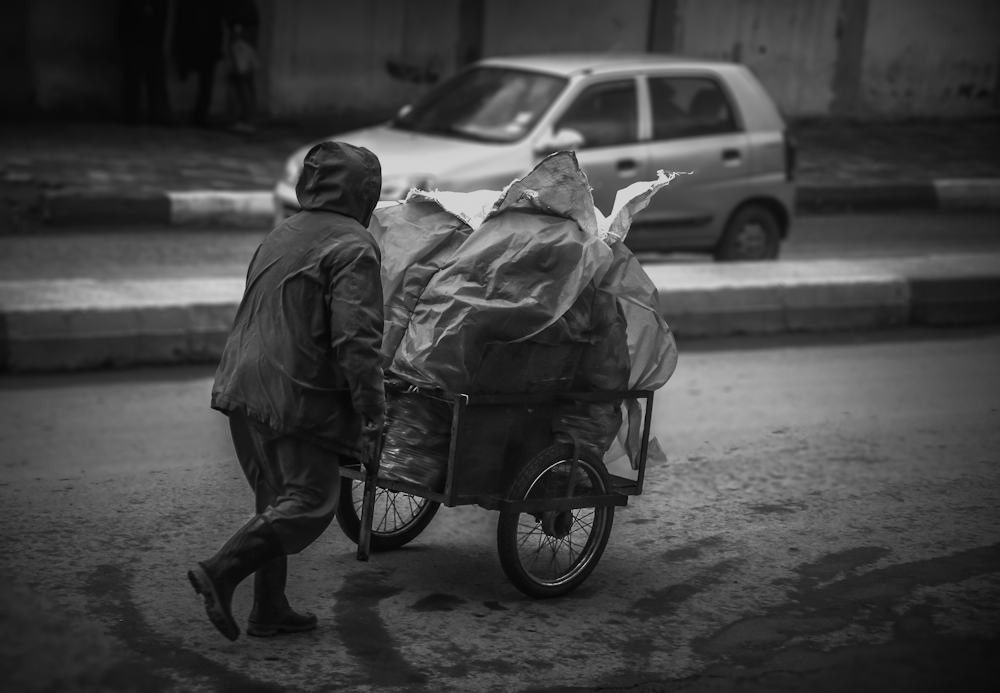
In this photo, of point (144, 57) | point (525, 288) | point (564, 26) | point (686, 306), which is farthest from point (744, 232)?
point (564, 26)

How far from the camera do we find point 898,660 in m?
3.33

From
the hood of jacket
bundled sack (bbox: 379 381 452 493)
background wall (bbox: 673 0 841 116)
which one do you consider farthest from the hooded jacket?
background wall (bbox: 673 0 841 116)

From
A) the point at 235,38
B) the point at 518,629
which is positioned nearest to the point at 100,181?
the point at 235,38

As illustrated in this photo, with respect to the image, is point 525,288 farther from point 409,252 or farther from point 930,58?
point 930,58

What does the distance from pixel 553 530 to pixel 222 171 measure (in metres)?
10.3

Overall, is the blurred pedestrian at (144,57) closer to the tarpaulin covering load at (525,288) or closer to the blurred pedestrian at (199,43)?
the blurred pedestrian at (199,43)

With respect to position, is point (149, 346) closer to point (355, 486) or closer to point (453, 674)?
point (355, 486)

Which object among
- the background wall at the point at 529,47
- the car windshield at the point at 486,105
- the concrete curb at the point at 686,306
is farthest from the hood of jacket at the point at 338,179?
the background wall at the point at 529,47

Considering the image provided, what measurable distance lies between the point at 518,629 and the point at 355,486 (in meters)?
0.97

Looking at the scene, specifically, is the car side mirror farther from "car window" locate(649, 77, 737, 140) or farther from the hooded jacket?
the hooded jacket

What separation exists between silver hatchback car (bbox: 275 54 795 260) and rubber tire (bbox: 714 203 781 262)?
0.03 ft

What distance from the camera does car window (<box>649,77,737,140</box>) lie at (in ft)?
33.8

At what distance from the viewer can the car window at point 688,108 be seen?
10.3 meters

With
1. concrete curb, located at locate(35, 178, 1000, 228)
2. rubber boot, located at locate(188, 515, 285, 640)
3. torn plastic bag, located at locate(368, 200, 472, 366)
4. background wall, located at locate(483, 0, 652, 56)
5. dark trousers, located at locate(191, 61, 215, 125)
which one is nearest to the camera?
rubber boot, located at locate(188, 515, 285, 640)
